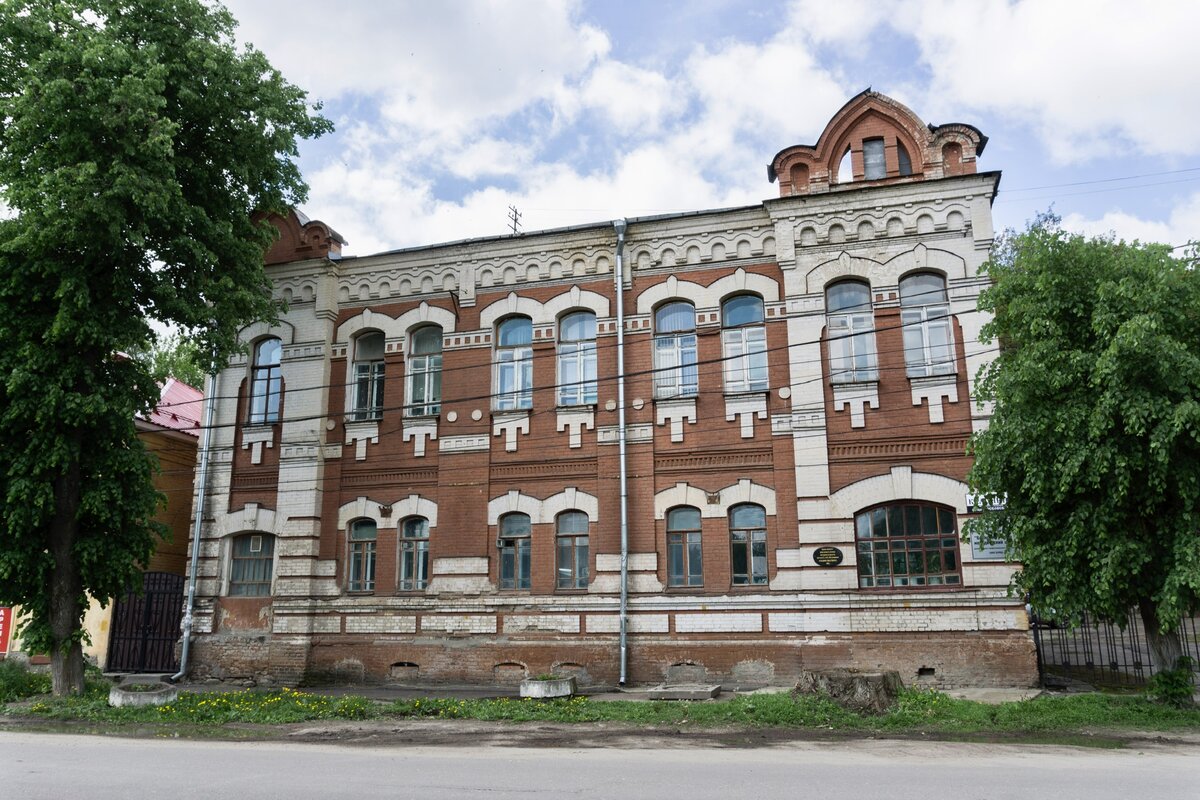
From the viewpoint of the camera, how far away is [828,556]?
15094 mm

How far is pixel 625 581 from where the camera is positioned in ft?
52.4

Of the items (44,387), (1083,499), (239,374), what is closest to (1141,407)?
(1083,499)

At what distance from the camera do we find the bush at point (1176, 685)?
11359 millimetres

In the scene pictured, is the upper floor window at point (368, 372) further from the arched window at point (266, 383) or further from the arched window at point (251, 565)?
the arched window at point (251, 565)

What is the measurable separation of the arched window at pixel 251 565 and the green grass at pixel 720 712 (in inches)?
190

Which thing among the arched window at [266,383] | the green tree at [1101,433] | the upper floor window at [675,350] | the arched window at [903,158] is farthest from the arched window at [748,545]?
the arched window at [266,383]

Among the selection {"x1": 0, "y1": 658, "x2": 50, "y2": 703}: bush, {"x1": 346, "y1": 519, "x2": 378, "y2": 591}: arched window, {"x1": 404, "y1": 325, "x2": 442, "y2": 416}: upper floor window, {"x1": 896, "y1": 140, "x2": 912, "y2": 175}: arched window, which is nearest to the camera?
{"x1": 0, "y1": 658, "x2": 50, "y2": 703}: bush

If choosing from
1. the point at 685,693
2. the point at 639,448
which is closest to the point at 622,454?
the point at 639,448

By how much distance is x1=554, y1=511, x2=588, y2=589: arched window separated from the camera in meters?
16.7

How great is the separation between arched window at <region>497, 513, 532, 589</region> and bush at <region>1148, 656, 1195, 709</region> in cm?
1031

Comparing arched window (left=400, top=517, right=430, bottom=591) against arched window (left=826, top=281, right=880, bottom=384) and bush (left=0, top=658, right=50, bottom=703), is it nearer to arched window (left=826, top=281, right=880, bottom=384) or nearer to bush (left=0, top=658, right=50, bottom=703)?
bush (left=0, top=658, right=50, bottom=703)

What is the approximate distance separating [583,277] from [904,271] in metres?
6.19

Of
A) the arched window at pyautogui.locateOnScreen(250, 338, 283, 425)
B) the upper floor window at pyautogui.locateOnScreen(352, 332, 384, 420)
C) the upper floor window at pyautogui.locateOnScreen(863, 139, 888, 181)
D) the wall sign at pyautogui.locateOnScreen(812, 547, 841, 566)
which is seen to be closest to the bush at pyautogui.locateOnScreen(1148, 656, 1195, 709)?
the wall sign at pyautogui.locateOnScreen(812, 547, 841, 566)

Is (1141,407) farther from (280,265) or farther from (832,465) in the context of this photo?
(280,265)
